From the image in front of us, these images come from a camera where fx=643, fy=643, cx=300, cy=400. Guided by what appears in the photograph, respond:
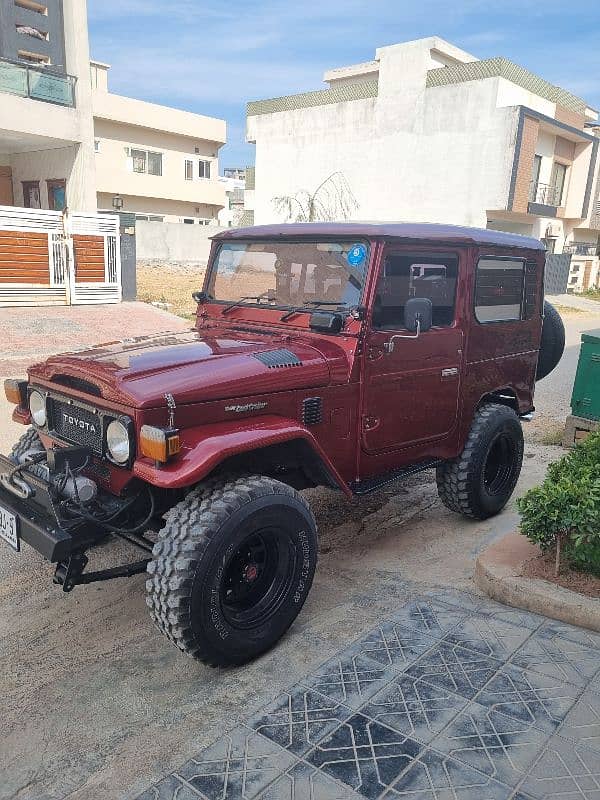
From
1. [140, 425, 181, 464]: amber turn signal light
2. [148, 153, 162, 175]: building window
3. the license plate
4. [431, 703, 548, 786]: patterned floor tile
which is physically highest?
[148, 153, 162, 175]: building window

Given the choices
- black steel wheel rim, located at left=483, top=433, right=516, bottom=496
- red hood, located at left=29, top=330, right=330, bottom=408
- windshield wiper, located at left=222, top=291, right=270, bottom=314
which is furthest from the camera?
black steel wheel rim, located at left=483, top=433, right=516, bottom=496

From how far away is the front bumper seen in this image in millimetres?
2861

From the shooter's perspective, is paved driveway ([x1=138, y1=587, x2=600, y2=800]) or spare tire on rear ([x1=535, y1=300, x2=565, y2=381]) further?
spare tire on rear ([x1=535, y1=300, x2=565, y2=381])

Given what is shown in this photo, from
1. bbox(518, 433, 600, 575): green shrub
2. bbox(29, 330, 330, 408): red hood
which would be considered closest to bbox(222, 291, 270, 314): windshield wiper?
bbox(29, 330, 330, 408): red hood

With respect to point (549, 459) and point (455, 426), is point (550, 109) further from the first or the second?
point (455, 426)

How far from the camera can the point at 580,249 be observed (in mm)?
35031

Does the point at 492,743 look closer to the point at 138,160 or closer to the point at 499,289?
the point at 499,289

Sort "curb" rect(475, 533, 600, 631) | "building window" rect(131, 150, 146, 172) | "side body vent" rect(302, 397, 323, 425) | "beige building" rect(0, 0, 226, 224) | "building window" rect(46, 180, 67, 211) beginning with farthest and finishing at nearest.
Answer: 1. "building window" rect(131, 150, 146, 172)
2. "building window" rect(46, 180, 67, 211)
3. "beige building" rect(0, 0, 226, 224)
4. "side body vent" rect(302, 397, 323, 425)
5. "curb" rect(475, 533, 600, 631)

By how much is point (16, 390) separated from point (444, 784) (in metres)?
3.07

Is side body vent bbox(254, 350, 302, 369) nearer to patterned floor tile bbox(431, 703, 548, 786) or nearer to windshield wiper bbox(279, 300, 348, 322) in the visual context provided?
windshield wiper bbox(279, 300, 348, 322)

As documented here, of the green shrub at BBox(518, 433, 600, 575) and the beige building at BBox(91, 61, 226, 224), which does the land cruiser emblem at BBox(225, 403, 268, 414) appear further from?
the beige building at BBox(91, 61, 226, 224)


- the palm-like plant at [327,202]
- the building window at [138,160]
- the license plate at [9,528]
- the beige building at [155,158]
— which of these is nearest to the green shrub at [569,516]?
the license plate at [9,528]

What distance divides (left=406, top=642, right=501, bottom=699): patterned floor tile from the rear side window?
94.0 inches

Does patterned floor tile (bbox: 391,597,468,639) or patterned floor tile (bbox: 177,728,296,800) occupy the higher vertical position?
patterned floor tile (bbox: 177,728,296,800)
